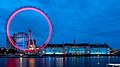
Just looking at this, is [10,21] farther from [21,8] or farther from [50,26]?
[50,26]

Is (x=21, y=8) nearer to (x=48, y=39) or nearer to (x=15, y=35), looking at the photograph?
(x=48, y=39)

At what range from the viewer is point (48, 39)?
7544cm

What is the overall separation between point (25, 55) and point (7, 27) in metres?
120

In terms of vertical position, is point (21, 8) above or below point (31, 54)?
above

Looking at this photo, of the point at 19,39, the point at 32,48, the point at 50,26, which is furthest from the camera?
the point at 19,39

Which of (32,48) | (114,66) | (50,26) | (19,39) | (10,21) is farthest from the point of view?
(19,39)

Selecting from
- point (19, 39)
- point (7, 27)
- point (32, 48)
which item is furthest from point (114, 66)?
point (19, 39)

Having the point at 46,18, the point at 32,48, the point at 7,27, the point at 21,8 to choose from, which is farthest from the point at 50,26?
the point at 32,48

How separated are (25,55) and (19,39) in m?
10.7

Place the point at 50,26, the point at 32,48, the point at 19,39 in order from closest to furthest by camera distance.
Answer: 1. the point at 50,26
2. the point at 32,48
3. the point at 19,39

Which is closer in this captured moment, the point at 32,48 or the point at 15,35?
the point at 32,48

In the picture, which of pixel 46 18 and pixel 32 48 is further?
pixel 32 48

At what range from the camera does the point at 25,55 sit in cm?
19838

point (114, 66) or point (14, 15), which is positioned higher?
point (14, 15)
